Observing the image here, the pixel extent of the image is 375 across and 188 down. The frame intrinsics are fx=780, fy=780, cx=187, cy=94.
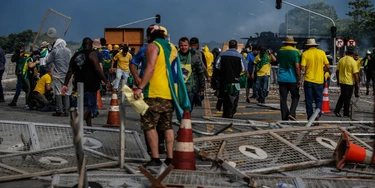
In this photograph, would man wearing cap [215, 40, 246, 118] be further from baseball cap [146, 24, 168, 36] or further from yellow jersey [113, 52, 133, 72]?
yellow jersey [113, 52, 133, 72]

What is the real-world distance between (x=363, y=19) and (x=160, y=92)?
102 m

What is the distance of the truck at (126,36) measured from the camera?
40688 millimetres

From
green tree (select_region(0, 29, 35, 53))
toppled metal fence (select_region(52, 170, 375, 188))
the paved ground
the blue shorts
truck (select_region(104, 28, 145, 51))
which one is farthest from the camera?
green tree (select_region(0, 29, 35, 53))

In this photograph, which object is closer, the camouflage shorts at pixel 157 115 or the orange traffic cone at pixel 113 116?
the camouflage shorts at pixel 157 115

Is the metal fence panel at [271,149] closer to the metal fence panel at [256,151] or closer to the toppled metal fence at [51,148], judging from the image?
the metal fence panel at [256,151]

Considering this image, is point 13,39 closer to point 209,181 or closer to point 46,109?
point 46,109

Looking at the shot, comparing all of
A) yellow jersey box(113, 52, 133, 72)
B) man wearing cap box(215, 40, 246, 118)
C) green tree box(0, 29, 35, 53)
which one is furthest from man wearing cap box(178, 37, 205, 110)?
green tree box(0, 29, 35, 53)

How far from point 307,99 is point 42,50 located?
9.21 m

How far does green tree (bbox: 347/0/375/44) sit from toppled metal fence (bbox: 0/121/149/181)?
9696 centimetres

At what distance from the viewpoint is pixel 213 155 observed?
8.44m

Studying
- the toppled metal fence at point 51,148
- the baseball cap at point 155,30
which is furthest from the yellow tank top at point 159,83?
the toppled metal fence at point 51,148

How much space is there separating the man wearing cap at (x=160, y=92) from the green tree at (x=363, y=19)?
9713 cm

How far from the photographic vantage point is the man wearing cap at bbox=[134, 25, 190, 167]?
345 inches

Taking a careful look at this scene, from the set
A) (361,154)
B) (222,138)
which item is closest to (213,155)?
(222,138)
